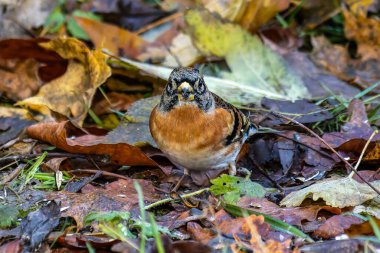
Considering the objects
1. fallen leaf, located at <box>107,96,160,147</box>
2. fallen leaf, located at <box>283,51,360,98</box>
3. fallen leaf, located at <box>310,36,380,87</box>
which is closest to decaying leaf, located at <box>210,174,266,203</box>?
fallen leaf, located at <box>107,96,160,147</box>

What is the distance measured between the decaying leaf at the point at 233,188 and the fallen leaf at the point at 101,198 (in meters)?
0.39

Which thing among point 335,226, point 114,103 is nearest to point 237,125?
point 335,226

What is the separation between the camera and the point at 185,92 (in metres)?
3.86

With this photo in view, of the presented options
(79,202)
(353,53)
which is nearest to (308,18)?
(353,53)

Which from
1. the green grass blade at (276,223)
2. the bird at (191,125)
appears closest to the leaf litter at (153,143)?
the green grass blade at (276,223)

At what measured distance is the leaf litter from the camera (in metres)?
3.38

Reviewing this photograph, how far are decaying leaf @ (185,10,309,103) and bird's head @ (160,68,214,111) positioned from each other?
151 centimetres

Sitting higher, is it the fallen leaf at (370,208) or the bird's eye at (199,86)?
the bird's eye at (199,86)

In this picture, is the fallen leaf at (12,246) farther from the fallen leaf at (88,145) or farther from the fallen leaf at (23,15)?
the fallen leaf at (23,15)

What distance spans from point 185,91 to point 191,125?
220 mm

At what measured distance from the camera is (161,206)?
151 inches

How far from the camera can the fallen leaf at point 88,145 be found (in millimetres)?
4160

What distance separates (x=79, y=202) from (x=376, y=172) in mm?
1814

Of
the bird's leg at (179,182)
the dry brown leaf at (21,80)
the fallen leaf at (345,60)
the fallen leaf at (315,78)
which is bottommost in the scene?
the dry brown leaf at (21,80)
